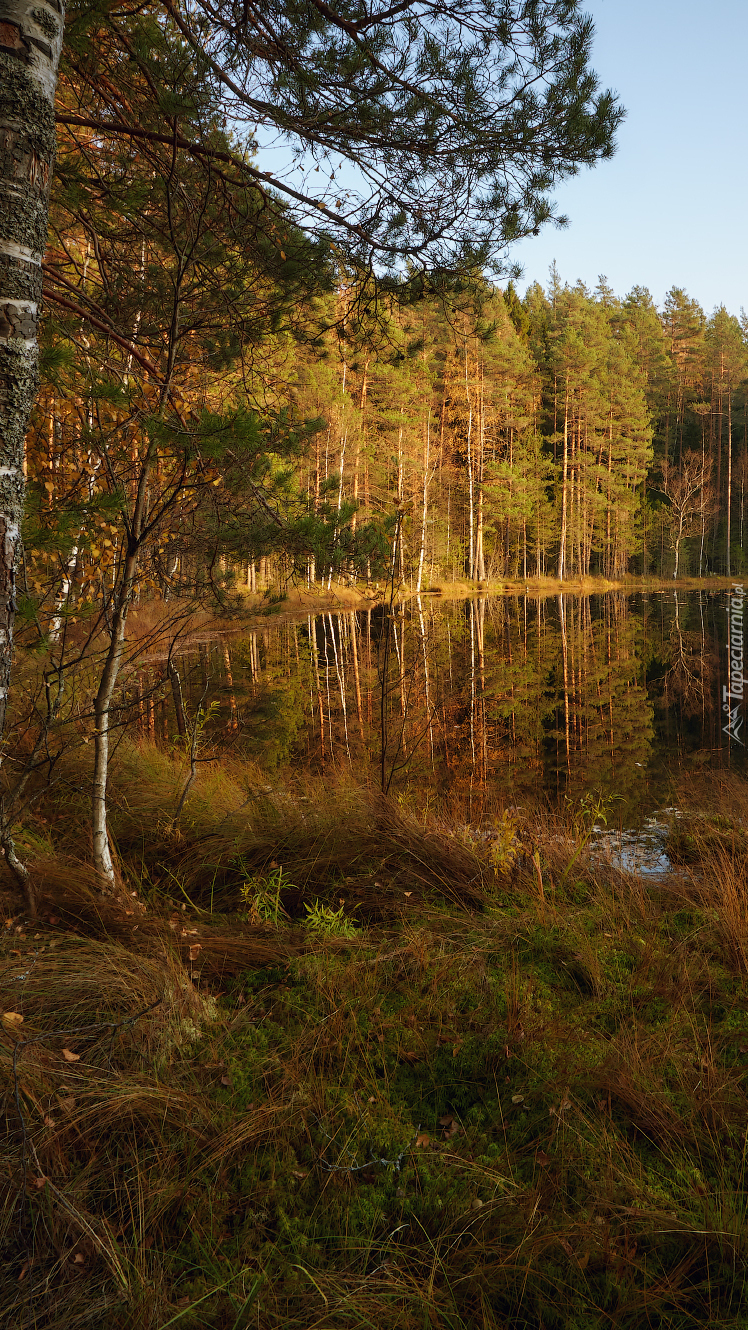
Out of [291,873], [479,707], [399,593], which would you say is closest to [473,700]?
[479,707]

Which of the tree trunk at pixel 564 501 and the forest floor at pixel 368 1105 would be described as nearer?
the forest floor at pixel 368 1105

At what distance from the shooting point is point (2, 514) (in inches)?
54.4

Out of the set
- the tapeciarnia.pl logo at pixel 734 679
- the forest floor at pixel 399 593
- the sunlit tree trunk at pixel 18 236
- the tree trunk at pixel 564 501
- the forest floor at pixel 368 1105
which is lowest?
the tapeciarnia.pl logo at pixel 734 679

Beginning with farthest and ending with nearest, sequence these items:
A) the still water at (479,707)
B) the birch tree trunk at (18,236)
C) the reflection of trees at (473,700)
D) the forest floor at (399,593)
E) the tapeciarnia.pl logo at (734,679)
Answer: the forest floor at (399,593) < the tapeciarnia.pl logo at (734,679) < the reflection of trees at (473,700) < the still water at (479,707) < the birch tree trunk at (18,236)

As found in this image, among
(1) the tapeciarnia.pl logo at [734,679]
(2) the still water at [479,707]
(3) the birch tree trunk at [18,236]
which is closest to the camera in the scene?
(3) the birch tree trunk at [18,236]

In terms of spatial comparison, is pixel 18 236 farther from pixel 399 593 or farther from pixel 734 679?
pixel 399 593

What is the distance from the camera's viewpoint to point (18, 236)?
1.42 m

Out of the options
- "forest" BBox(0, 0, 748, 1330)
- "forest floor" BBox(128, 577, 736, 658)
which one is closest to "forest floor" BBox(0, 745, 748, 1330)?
"forest" BBox(0, 0, 748, 1330)

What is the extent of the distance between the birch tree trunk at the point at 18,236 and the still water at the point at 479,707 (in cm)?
329

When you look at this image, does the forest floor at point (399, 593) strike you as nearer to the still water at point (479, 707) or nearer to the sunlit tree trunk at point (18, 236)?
the still water at point (479, 707)

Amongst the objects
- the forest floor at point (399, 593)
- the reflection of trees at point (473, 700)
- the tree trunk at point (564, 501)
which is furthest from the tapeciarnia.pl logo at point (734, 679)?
the tree trunk at point (564, 501)

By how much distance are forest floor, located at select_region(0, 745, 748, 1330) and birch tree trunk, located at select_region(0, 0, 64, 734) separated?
45.8 inches

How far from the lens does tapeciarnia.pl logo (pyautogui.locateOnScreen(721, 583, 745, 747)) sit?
10000 mm

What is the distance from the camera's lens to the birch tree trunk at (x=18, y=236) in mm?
1390
